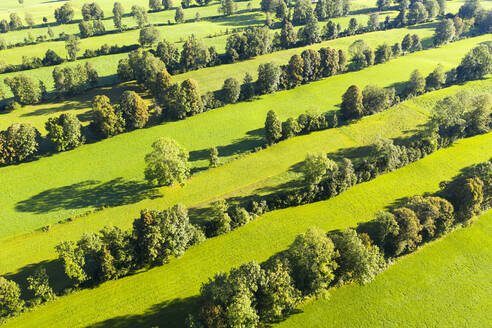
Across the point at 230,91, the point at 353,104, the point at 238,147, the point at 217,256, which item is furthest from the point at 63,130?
the point at 353,104

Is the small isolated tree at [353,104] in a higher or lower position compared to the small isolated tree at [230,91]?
lower

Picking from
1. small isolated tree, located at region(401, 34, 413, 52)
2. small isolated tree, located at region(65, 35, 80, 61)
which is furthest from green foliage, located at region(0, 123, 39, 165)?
small isolated tree, located at region(401, 34, 413, 52)

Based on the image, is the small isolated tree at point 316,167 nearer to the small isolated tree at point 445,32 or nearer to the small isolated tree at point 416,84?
the small isolated tree at point 416,84

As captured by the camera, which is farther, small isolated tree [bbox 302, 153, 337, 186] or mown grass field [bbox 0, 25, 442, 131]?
mown grass field [bbox 0, 25, 442, 131]

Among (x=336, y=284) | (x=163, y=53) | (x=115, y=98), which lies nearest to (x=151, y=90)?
(x=115, y=98)

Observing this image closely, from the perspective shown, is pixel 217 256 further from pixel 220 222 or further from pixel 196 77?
pixel 196 77

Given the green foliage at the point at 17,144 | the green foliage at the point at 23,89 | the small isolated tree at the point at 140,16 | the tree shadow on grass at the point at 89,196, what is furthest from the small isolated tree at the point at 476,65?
the green foliage at the point at 23,89

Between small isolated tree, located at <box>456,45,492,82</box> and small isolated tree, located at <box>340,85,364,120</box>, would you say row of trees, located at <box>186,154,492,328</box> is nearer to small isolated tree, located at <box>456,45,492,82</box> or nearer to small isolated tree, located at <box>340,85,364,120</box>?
small isolated tree, located at <box>340,85,364,120</box>
